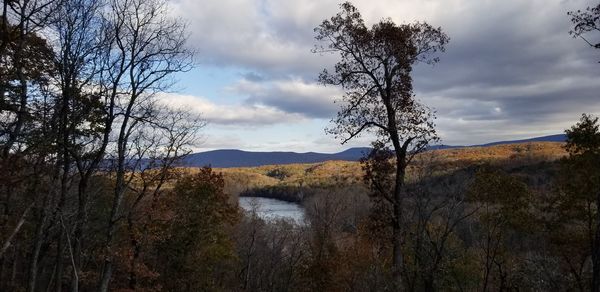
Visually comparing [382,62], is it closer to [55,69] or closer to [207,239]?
[55,69]

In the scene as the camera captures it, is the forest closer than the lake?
Yes

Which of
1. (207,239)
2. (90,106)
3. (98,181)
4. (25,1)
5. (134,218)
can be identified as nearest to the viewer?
(25,1)

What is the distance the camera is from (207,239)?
29578mm

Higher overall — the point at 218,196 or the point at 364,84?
the point at 364,84

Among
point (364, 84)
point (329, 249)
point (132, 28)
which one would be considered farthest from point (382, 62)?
point (329, 249)

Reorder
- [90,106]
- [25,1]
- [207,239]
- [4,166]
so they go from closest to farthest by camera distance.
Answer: [4,166] → [25,1] → [90,106] → [207,239]

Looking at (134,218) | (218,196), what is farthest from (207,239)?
(134,218)

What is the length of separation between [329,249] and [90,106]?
23266mm

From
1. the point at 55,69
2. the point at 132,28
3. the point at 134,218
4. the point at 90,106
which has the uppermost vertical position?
the point at 132,28

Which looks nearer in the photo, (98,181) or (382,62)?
(382,62)

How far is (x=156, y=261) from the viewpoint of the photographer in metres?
31.2

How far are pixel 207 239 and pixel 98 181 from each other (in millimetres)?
8353

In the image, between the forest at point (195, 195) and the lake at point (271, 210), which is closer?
the forest at point (195, 195)

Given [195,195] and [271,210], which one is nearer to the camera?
[195,195]
